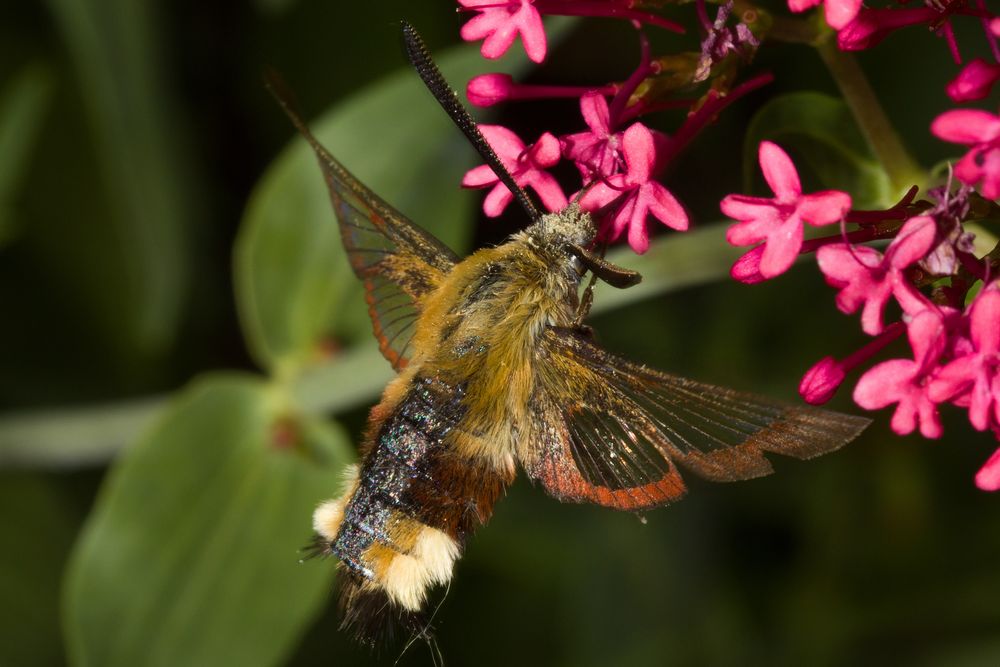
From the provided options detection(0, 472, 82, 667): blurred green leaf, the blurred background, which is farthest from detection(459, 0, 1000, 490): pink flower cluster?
detection(0, 472, 82, 667): blurred green leaf

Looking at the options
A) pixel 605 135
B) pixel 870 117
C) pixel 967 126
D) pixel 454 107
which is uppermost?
pixel 454 107

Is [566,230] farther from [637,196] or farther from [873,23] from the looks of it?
[873,23]

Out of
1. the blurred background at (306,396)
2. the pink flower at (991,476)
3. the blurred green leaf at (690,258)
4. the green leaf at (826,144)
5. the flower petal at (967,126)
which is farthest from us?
the blurred background at (306,396)

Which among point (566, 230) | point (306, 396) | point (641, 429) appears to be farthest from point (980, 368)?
point (306, 396)

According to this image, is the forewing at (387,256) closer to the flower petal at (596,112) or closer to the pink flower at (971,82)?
the flower petal at (596,112)

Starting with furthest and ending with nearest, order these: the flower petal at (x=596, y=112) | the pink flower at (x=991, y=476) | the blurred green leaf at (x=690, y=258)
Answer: the blurred green leaf at (x=690, y=258) < the flower petal at (x=596, y=112) < the pink flower at (x=991, y=476)

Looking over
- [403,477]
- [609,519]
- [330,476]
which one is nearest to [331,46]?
[330,476]

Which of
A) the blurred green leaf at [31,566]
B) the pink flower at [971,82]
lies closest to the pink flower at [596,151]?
the pink flower at [971,82]
